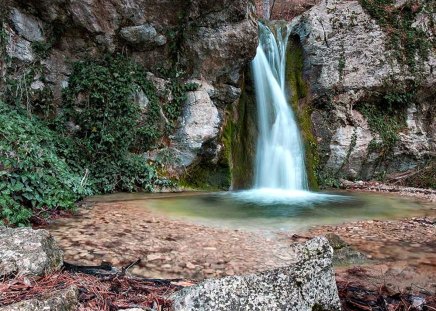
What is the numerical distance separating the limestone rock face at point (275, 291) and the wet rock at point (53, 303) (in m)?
0.54

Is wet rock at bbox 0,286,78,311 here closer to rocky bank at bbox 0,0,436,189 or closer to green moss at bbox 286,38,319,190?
rocky bank at bbox 0,0,436,189

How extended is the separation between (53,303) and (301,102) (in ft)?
36.4

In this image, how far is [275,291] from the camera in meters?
1.87

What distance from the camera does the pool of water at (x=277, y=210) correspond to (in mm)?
4984

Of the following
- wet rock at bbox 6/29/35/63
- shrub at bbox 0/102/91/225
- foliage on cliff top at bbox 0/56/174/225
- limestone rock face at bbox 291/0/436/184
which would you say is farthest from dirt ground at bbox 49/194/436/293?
limestone rock face at bbox 291/0/436/184

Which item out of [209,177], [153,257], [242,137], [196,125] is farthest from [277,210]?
[242,137]

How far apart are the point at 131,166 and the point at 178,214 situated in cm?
321

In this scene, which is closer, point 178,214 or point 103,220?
point 103,220

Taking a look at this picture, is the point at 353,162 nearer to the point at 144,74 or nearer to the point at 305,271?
the point at 144,74

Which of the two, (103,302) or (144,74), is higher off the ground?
(144,74)

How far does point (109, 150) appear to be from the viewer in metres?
8.10

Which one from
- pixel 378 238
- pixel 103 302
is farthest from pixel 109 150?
pixel 103 302

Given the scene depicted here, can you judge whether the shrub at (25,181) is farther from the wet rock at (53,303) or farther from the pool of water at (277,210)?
the wet rock at (53,303)

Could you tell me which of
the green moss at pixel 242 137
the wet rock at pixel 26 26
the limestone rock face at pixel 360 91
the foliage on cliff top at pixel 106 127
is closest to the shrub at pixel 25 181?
→ the foliage on cliff top at pixel 106 127
